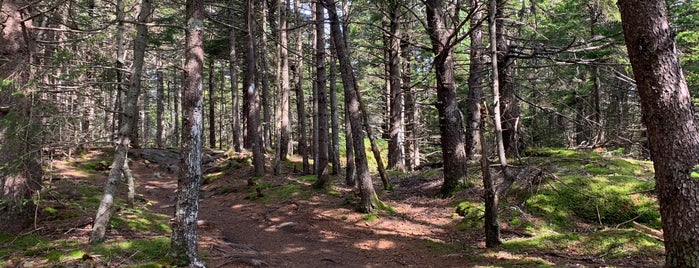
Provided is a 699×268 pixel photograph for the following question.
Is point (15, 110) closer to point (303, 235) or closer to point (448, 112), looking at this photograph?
point (303, 235)

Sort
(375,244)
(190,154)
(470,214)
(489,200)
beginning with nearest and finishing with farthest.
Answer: (190,154) → (489,200) → (375,244) → (470,214)

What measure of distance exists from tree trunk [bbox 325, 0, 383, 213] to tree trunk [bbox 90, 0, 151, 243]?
434cm

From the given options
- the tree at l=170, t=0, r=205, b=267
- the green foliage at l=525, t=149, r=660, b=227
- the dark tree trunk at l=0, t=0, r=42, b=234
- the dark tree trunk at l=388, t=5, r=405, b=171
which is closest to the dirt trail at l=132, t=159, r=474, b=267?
→ the tree at l=170, t=0, r=205, b=267

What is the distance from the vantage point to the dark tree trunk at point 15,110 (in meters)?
6.47

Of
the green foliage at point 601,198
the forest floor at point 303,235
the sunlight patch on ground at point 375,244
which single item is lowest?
the sunlight patch on ground at point 375,244

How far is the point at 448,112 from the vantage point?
1004cm

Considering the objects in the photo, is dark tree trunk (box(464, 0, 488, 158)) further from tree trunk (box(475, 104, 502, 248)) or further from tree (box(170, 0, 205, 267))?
tree (box(170, 0, 205, 267))

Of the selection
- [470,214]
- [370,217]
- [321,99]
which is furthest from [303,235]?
[321,99]

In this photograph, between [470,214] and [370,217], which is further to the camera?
[370,217]

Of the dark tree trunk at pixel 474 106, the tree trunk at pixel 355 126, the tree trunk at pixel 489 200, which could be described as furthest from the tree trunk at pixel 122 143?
the dark tree trunk at pixel 474 106

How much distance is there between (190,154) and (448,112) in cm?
662

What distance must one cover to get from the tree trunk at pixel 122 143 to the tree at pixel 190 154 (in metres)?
1.55

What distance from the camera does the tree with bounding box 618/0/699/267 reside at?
12.8 feet

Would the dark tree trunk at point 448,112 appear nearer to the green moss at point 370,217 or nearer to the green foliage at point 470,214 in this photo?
the green foliage at point 470,214
